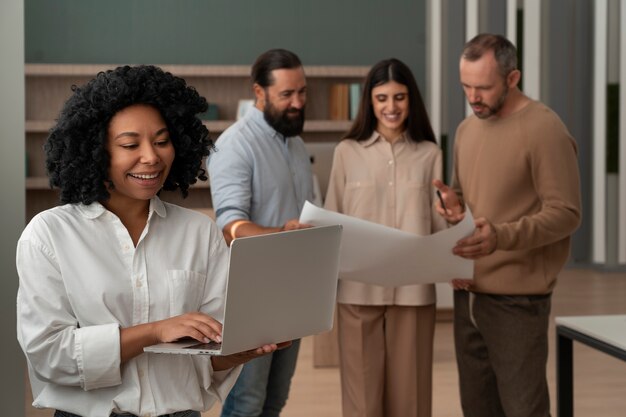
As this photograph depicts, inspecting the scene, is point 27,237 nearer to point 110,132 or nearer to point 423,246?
point 110,132

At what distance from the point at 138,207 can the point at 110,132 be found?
15 centimetres

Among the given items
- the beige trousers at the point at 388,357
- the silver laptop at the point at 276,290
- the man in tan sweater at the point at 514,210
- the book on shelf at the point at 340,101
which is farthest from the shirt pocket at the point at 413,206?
the book on shelf at the point at 340,101

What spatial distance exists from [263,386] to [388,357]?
1.36ft

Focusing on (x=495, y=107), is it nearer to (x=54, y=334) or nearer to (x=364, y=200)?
(x=364, y=200)

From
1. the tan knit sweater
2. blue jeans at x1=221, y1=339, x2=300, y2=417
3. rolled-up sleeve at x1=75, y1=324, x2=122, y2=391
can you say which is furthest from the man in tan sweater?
rolled-up sleeve at x1=75, y1=324, x2=122, y2=391

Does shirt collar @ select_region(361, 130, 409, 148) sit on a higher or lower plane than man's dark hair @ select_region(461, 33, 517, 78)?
lower

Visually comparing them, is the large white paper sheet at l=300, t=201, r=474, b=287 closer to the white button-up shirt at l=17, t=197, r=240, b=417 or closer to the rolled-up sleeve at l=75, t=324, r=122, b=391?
the white button-up shirt at l=17, t=197, r=240, b=417

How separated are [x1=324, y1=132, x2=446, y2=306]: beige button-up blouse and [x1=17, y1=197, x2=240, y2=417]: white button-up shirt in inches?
51.2

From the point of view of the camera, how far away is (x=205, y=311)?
5.90 feet

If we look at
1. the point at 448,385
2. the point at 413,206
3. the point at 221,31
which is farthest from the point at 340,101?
the point at 413,206

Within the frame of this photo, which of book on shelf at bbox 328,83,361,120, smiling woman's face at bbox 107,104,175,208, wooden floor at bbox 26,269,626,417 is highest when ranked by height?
book on shelf at bbox 328,83,361,120

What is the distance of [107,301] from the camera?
5.44ft

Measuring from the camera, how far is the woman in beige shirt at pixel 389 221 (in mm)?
3049

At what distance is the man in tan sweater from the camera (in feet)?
9.39
